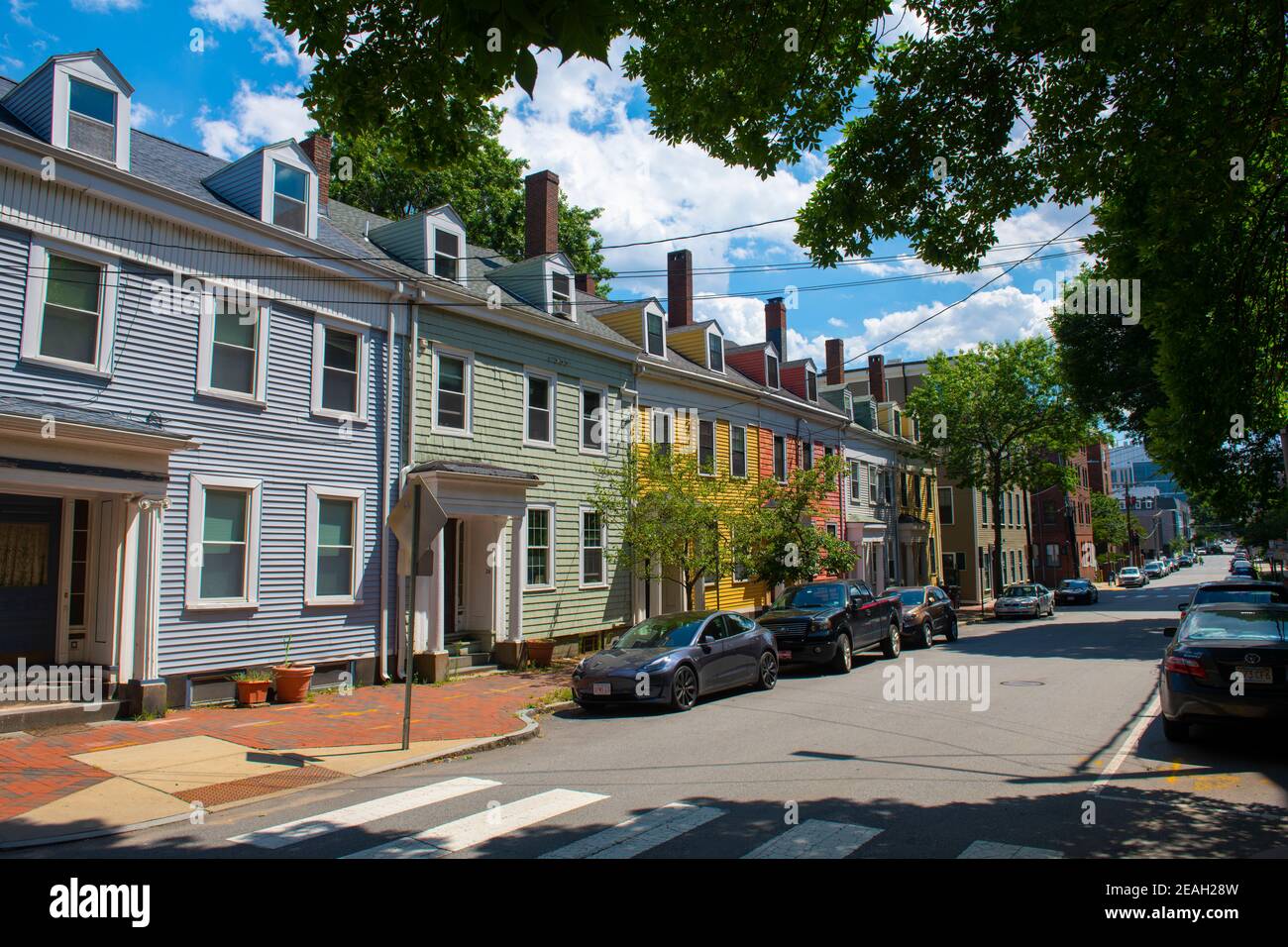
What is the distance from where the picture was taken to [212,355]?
44.6 feet

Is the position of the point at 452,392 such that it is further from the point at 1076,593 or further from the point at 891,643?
the point at 1076,593

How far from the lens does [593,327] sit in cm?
2256

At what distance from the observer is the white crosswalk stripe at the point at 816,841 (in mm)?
5879

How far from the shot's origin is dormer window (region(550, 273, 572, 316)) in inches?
815

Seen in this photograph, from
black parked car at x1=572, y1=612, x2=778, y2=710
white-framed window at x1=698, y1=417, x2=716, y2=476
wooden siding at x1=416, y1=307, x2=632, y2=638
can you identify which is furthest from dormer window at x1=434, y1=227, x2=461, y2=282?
white-framed window at x1=698, y1=417, x2=716, y2=476

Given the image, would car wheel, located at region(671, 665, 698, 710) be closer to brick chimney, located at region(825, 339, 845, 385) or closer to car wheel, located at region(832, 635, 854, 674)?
car wheel, located at region(832, 635, 854, 674)

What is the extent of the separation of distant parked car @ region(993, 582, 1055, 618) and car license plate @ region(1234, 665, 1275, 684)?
3042cm

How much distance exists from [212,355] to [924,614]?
60.8ft

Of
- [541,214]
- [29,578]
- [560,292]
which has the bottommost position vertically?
[29,578]

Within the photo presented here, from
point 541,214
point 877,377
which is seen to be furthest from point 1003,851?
point 877,377

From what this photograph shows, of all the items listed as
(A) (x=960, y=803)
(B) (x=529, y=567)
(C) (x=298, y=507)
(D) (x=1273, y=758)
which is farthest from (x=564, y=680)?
(D) (x=1273, y=758)

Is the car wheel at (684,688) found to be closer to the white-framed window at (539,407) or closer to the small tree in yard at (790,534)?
the white-framed window at (539,407)

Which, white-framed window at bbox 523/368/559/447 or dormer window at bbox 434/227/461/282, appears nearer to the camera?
dormer window at bbox 434/227/461/282

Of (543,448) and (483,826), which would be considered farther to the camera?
(543,448)
